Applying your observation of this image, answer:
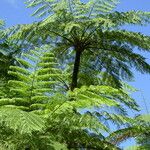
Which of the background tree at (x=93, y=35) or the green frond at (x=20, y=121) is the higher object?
the background tree at (x=93, y=35)

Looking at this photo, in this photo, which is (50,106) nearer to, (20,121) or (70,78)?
(20,121)

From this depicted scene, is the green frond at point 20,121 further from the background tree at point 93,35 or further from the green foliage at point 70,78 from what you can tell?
the background tree at point 93,35

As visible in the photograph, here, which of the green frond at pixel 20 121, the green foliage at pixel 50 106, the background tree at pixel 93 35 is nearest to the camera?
the green frond at pixel 20 121

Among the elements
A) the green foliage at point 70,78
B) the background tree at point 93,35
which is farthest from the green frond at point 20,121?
the background tree at point 93,35

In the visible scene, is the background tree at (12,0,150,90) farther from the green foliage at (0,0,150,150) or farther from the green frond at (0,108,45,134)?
the green frond at (0,108,45,134)

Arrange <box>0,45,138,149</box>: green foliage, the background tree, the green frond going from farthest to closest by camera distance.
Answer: the background tree < <box>0,45,138,149</box>: green foliage < the green frond

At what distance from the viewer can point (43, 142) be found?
18.5 ft

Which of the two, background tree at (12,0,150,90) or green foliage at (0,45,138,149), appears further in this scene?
background tree at (12,0,150,90)

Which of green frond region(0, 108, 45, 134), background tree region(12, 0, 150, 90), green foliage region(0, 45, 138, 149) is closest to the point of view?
green frond region(0, 108, 45, 134)

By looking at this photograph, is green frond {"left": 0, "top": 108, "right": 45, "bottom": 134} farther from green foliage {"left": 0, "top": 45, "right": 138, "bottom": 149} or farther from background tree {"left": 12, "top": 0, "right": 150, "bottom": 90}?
background tree {"left": 12, "top": 0, "right": 150, "bottom": 90}

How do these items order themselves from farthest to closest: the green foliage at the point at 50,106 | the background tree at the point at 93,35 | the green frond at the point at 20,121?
1. the background tree at the point at 93,35
2. the green foliage at the point at 50,106
3. the green frond at the point at 20,121

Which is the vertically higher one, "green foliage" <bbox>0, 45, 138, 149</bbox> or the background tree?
the background tree

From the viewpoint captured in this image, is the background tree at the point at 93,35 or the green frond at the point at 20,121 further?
the background tree at the point at 93,35

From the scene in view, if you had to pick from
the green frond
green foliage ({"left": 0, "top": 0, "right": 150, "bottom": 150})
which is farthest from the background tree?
the green frond
